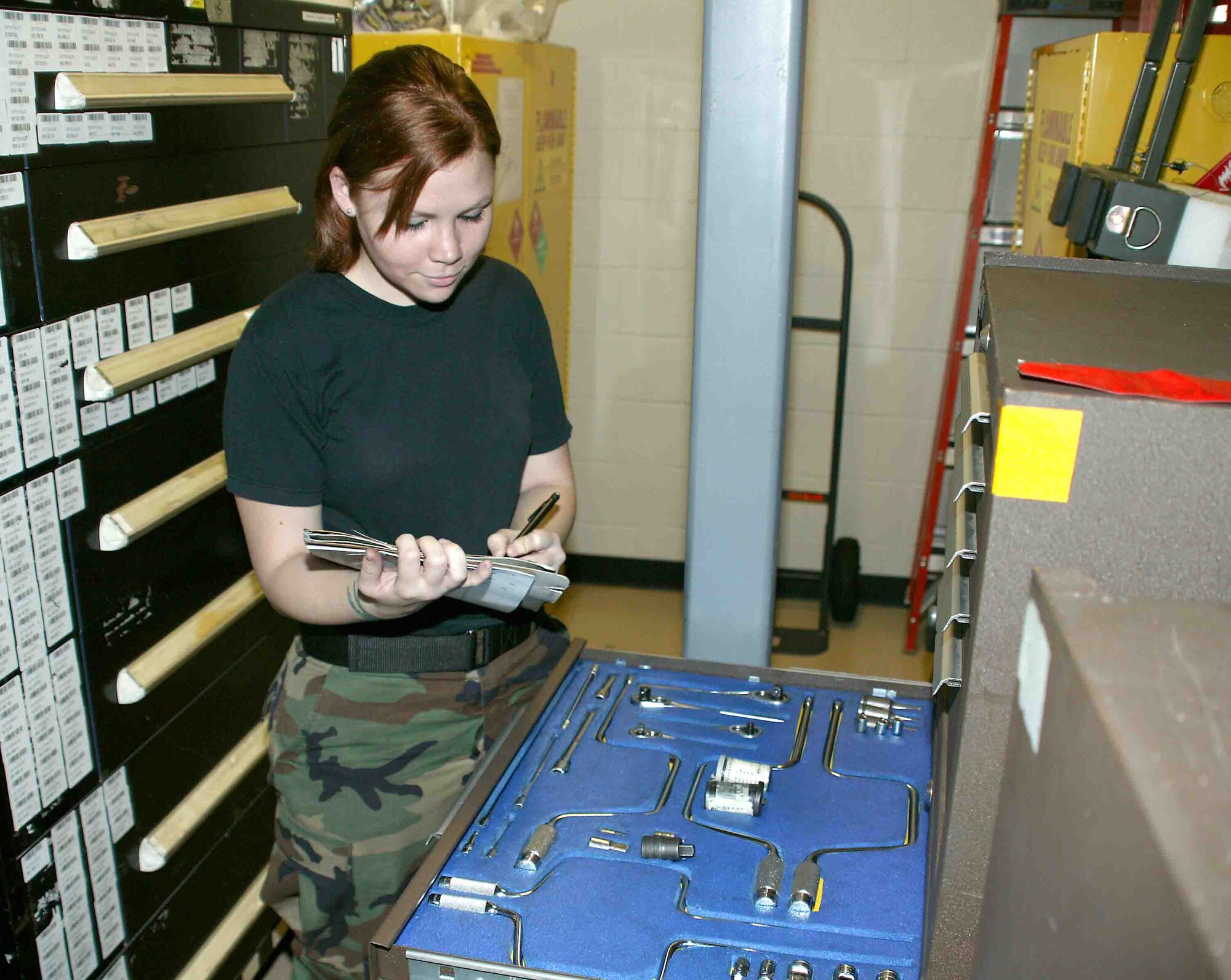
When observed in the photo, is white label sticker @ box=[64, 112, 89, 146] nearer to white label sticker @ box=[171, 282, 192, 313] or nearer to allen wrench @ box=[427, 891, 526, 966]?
white label sticker @ box=[171, 282, 192, 313]

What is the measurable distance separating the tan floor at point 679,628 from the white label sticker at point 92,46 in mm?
2601

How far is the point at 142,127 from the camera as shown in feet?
5.44

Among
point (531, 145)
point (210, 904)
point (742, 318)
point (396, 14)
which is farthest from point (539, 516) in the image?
point (531, 145)

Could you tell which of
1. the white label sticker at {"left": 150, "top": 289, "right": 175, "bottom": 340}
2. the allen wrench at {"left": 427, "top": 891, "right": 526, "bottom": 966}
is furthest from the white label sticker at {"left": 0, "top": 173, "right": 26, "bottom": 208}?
the allen wrench at {"left": 427, "top": 891, "right": 526, "bottom": 966}

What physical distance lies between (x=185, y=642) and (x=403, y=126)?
0.99 m

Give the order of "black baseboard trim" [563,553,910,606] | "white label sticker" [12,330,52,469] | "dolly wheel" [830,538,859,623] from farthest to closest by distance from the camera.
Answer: "black baseboard trim" [563,553,910,606], "dolly wheel" [830,538,859,623], "white label sticker" [12,330,52,469]

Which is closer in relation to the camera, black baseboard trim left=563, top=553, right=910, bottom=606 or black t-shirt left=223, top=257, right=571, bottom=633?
black t-shirt left=223, top=257, right=571, bottom=633

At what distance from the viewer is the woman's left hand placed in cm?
141

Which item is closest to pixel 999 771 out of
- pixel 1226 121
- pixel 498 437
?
pixel 498 437

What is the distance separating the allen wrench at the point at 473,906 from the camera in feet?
3.47

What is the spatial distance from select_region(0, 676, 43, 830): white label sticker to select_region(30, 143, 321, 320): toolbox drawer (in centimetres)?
51

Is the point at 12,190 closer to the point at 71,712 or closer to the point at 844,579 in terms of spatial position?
the point at 71,712

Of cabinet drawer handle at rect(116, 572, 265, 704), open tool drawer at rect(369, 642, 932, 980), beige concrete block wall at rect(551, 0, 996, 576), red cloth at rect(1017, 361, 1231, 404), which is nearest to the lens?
red cloth at rect(1017, 361, 1231, 404)

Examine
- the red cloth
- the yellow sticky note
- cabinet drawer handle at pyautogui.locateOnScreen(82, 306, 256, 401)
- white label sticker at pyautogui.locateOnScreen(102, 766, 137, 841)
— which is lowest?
white label sticker at pyautogui.locateOnScreen(102, 766, 137, 841)
